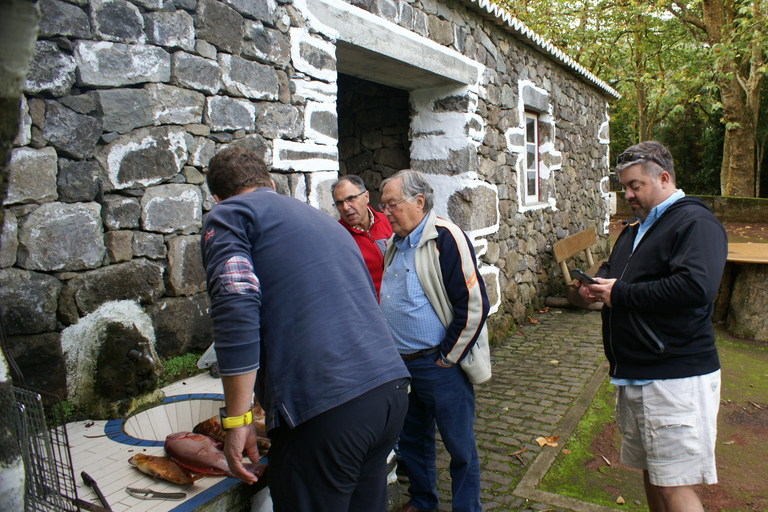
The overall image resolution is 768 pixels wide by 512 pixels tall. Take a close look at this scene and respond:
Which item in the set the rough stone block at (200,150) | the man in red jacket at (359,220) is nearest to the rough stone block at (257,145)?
the rough stone block at (200,150)

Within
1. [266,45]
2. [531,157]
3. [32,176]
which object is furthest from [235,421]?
[531,157]

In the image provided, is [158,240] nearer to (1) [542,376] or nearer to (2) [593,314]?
(1) [542,376]

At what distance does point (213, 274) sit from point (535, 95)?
5881mm

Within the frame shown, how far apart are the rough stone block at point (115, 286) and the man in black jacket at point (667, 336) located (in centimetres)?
204

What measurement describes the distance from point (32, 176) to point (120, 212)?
38 centimetres

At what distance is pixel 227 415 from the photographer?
1.57m

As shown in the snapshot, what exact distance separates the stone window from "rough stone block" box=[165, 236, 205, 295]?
Answer: 481cm

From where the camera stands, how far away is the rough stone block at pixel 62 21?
223 cm

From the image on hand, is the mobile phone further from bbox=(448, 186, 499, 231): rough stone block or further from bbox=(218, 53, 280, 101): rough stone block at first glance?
bbox=(448, 186, 499, 231): rough stone block

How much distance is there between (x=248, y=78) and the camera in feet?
9.85

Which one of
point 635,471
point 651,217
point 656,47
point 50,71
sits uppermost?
point 656,47

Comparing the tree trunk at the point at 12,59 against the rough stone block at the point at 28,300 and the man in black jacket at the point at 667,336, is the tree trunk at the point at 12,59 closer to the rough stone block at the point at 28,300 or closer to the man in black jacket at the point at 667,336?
the rough stone block at the point at 28,300

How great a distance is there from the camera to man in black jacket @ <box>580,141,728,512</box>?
199 cm

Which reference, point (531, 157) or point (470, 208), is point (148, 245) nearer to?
point (470, 208)
